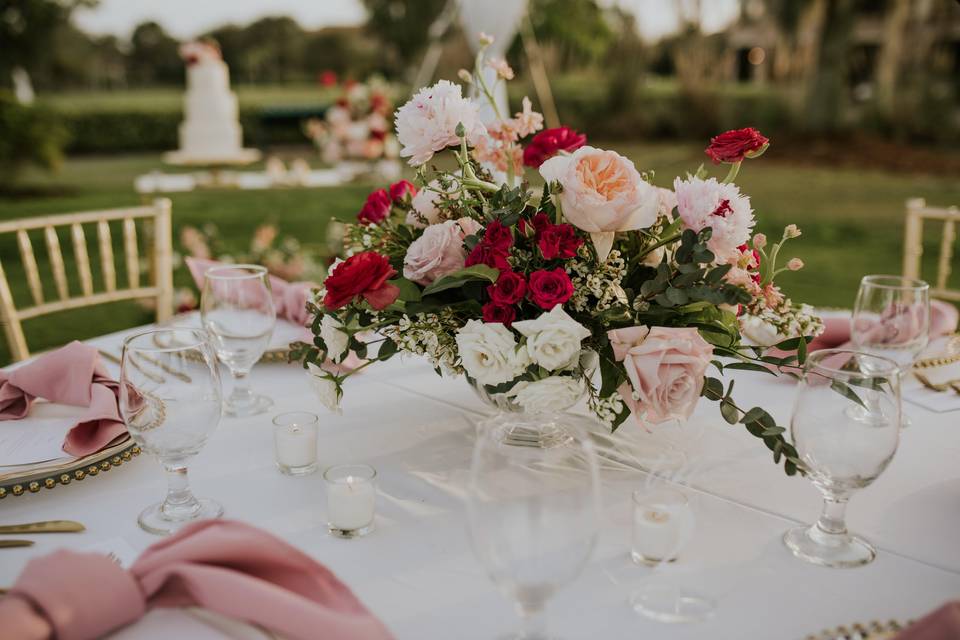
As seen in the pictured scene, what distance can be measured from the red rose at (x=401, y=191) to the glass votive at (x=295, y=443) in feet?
1.34

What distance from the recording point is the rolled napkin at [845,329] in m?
1.69

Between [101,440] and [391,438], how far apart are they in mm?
438

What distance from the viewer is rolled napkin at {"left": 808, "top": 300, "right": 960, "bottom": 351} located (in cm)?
169

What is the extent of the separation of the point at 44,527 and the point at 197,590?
13.7 inches

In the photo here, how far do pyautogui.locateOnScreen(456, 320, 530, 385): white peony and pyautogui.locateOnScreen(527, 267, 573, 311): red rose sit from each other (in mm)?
65

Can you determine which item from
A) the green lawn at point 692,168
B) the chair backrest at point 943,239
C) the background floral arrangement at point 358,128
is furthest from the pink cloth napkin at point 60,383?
the background floral arrangement at point 358,128

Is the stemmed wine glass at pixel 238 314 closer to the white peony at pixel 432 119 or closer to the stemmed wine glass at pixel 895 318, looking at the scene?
the white peony at pixel 432 119

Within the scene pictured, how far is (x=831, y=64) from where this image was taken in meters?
11.8

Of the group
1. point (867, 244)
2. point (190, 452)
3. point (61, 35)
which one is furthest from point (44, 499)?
point (61, 35)

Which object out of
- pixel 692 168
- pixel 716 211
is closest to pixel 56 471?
pixel 716 211

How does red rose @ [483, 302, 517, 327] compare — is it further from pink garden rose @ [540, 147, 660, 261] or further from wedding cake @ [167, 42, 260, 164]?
wedding cake @ [167, 42, 260, 164]

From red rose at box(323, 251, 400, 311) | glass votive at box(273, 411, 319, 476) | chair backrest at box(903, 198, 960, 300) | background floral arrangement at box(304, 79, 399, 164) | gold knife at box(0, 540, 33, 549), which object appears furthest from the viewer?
background floral arrangement at box(304, 79, 399, 164)

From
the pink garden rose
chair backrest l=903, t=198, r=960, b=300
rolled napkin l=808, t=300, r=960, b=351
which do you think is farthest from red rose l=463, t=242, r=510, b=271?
chair backrest l=903, t=198, r=960, b=300

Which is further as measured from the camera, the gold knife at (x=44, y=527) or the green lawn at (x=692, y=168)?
the green lawn at (x=692, y=168)
